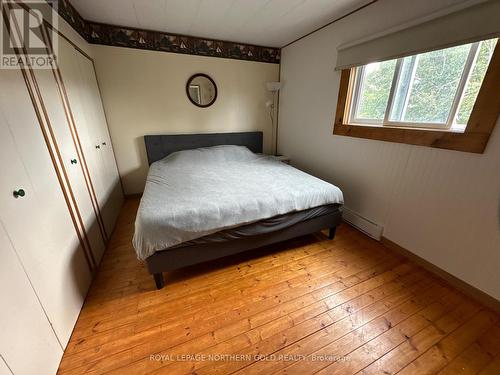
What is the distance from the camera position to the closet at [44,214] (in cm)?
90

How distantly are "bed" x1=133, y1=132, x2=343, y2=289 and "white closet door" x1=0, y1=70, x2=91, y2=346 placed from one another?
0.43 metres

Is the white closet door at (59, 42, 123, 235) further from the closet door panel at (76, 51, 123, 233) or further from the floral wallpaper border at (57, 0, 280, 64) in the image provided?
the floral wallpaper border at (57, 0, 280, 64)

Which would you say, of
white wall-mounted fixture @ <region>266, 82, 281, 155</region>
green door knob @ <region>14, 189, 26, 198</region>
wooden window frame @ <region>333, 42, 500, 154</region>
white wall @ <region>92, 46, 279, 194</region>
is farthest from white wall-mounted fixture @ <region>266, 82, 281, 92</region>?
green door knob @ <region>14, 189, 26, 198</region>

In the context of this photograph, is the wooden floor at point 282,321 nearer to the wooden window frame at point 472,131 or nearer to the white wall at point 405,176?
the white wall at point 405,176

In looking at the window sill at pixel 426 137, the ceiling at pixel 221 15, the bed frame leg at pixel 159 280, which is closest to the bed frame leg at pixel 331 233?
the window sill at pixel 426 137

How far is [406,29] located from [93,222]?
10.2 feet

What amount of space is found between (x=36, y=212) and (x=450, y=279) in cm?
289

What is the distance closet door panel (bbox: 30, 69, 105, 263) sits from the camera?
1.40 meters

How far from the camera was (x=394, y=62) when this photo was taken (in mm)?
1904

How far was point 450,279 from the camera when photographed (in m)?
1.65

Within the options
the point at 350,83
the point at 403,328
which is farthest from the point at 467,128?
the point at 403,328

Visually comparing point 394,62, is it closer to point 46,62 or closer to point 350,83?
point 350,83

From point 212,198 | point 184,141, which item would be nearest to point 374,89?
point 212,198

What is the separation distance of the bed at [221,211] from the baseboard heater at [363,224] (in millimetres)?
392
